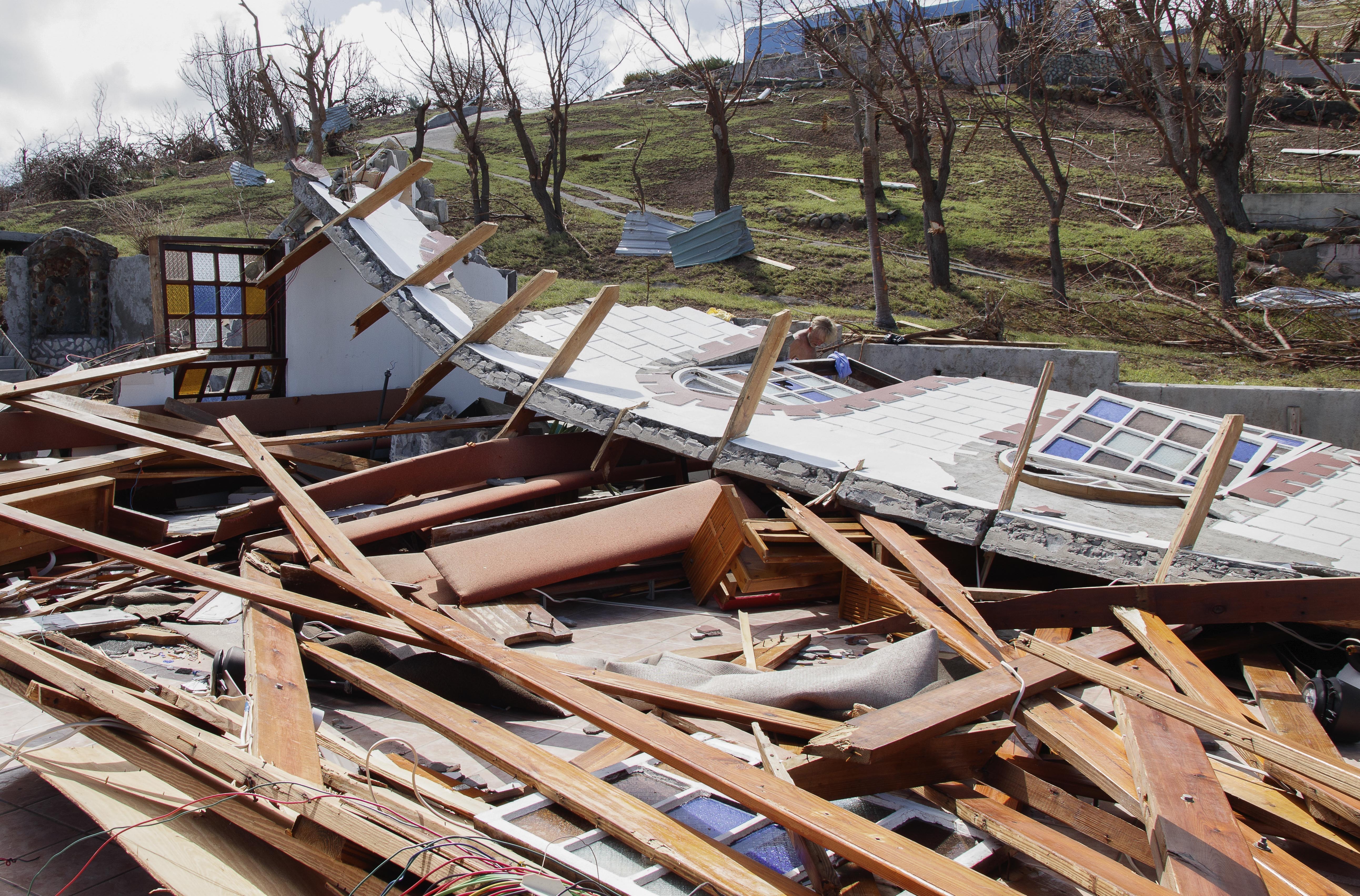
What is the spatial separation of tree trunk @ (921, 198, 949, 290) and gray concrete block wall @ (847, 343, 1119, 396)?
5672 millimetres

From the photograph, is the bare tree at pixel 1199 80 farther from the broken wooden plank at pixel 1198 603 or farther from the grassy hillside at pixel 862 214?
the broken wooden plank at pixel 1198 603

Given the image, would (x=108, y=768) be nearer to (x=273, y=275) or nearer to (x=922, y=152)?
(x=273, y=275)

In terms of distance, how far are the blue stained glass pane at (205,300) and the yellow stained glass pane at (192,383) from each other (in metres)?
0.65

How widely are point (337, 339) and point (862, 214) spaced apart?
14306mm

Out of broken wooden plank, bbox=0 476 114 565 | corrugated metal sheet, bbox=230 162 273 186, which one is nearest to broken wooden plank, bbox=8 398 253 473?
broken wooden plank, bbox=0 476 114 565

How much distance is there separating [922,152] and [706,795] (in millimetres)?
14197

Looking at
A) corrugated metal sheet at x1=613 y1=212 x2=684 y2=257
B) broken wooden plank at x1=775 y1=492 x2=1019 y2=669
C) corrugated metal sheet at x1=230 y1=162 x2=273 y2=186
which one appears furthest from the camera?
corrugated metal sheet at x1=230 y1=162 x2=273 y2=186

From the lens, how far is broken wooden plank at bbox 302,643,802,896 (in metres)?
2.21

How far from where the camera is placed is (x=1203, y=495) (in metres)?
4.14

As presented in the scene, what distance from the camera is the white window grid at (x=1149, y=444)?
5.44 m

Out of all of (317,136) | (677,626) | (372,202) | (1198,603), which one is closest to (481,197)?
(317,136)

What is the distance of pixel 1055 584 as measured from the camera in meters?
4.84

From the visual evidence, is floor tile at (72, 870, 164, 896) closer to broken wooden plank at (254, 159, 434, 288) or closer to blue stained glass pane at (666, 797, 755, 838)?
blue stained glass pane at (666, 797, 755, 838)

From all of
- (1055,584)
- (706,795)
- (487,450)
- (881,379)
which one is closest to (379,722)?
(706,795)
